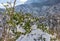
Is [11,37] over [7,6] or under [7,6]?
under

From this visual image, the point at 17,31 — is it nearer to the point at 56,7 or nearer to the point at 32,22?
the point at 32,22

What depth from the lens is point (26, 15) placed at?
985 millimetres

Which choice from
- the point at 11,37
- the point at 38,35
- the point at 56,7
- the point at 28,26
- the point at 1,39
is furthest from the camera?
the point at 56,7

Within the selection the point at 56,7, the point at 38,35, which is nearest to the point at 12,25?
the point at 38,35

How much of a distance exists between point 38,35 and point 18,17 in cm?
19

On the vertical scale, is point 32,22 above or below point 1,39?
above

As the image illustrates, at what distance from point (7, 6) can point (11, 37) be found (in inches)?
6.0

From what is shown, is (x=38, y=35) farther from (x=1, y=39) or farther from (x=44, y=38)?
(x=1, y=39)

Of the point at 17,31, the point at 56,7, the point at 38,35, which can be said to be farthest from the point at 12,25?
the point at 56,7

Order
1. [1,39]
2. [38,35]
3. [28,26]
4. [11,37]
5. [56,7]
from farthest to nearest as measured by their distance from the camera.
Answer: [56,7]
[1,39]
[11,37]
[28,26]
[38,35]

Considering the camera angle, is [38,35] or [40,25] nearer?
[38,35]

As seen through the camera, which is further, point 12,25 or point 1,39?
point 1,39

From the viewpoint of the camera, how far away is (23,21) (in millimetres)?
949

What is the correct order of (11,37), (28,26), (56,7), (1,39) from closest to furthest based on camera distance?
1. (28,26)
2. (11,37)
3. (1,39)
4. (56,7)
